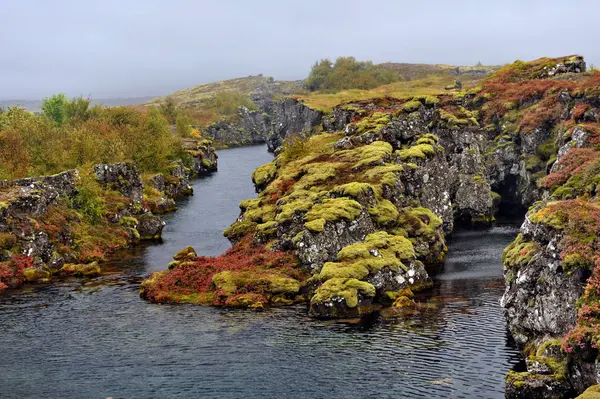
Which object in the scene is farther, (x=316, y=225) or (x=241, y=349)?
(x=316, y=225)

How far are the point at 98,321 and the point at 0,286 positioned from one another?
22356 mm

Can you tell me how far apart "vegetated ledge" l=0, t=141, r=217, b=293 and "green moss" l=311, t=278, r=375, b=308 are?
3662cm

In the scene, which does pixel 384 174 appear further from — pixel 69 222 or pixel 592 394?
pixel 592 394

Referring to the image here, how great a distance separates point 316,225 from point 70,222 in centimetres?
4586

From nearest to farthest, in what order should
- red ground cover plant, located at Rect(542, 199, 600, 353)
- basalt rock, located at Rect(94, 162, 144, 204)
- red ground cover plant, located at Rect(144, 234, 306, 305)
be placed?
red ground cover plant, located at Rect(542, 199, 600, 353)
red ground cover plant, located at Rect(144, 234, 306, 305)
basalt rock, located at Rect(94, 162, 144, 204)

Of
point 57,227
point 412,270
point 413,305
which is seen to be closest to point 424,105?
point 412,270

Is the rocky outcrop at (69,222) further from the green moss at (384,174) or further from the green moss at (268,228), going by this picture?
the green moss at (384,174)

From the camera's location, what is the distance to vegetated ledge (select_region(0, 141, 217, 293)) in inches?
3172

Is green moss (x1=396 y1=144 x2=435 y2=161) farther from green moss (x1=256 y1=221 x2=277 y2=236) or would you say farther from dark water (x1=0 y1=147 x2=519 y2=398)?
green moss (x1=256 y1=221 x2=277 y2=236)

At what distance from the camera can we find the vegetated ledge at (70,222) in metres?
80.6

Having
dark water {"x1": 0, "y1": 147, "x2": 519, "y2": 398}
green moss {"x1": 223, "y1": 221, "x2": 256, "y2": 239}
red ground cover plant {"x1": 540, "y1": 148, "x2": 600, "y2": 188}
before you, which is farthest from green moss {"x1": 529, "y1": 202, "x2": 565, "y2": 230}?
green moss {"x1": 223, "y1": 221, "x2": 256, "y2": 239}

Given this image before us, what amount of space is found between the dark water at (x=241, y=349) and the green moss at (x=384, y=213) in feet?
35.5

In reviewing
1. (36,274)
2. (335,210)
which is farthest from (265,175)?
(36,274)

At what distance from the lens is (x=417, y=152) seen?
94.2 metres
